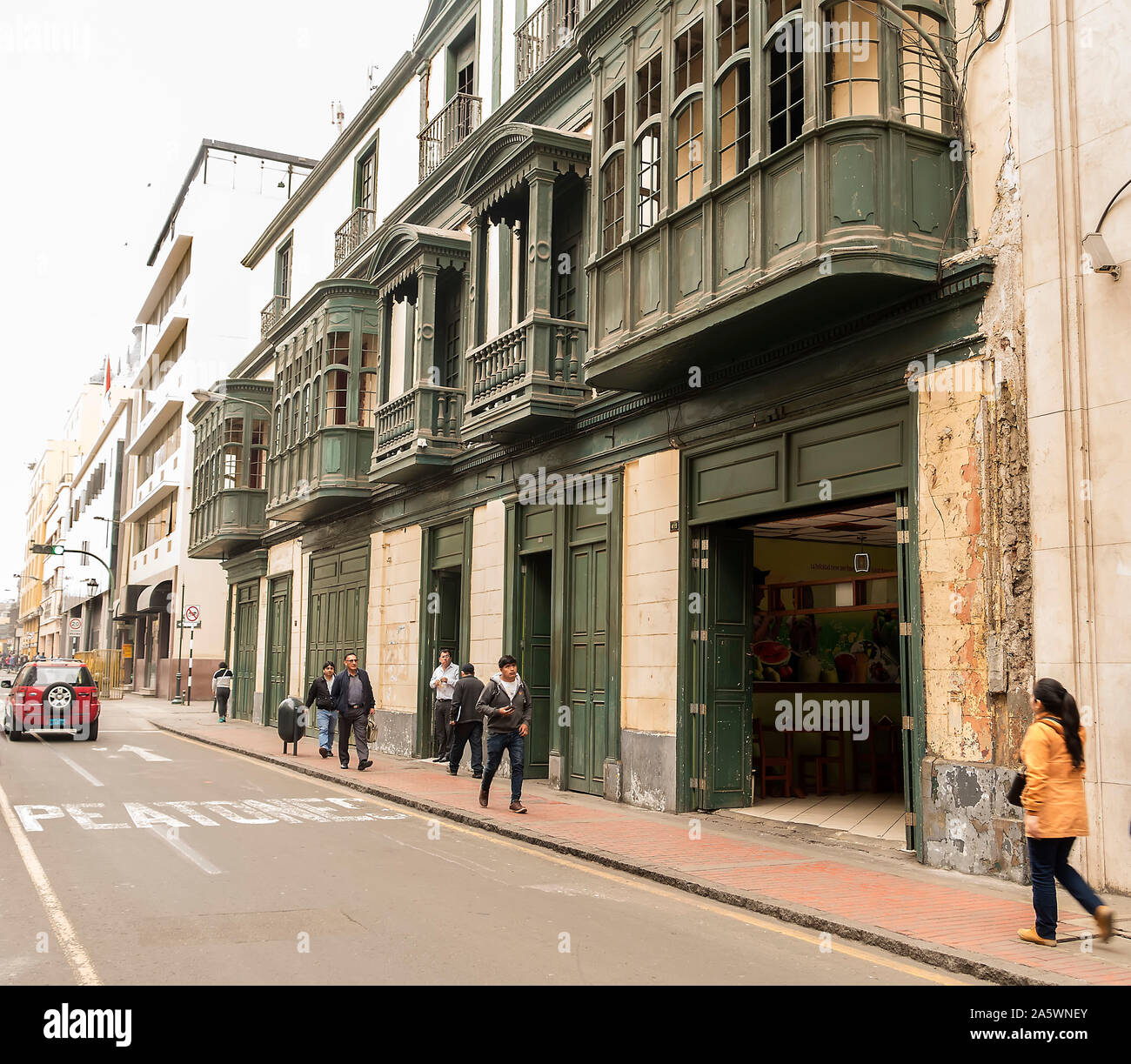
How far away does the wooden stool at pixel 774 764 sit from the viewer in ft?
43.9

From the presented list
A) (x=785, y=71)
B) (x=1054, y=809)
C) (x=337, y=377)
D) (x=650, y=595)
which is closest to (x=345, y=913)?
(x=1054, y=809)

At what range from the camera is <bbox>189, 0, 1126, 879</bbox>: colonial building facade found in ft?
30.9

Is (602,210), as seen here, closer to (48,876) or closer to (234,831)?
(234,831)

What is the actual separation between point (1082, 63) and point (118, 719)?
30.2 metres

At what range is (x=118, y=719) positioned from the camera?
32.2 m

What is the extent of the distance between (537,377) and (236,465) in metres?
18.7

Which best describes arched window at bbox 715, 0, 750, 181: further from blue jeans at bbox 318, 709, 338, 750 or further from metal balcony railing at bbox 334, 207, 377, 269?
metal balcony railing at bbox 334, 207, 377, 269

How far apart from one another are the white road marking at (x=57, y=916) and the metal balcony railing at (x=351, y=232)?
52.2 ft

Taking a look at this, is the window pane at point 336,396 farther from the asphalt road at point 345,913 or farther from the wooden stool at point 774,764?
the wooden stool at point 774,764

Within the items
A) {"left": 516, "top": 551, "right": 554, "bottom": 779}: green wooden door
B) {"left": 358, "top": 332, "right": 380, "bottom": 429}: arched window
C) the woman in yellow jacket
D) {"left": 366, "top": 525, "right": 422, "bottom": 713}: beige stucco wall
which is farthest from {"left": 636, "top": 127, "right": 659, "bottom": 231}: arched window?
{"left": 358, "top": 332, "right": 380, "bottom": 429}: arched window

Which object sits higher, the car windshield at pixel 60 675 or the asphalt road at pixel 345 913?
the car windshield at pixel 60 675

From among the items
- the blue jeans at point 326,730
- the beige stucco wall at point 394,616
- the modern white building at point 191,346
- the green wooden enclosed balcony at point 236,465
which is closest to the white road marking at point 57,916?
the blue jeans at point 326,730

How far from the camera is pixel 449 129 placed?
20250mm

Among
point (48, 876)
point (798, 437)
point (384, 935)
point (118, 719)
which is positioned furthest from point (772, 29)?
point (118, 719)
